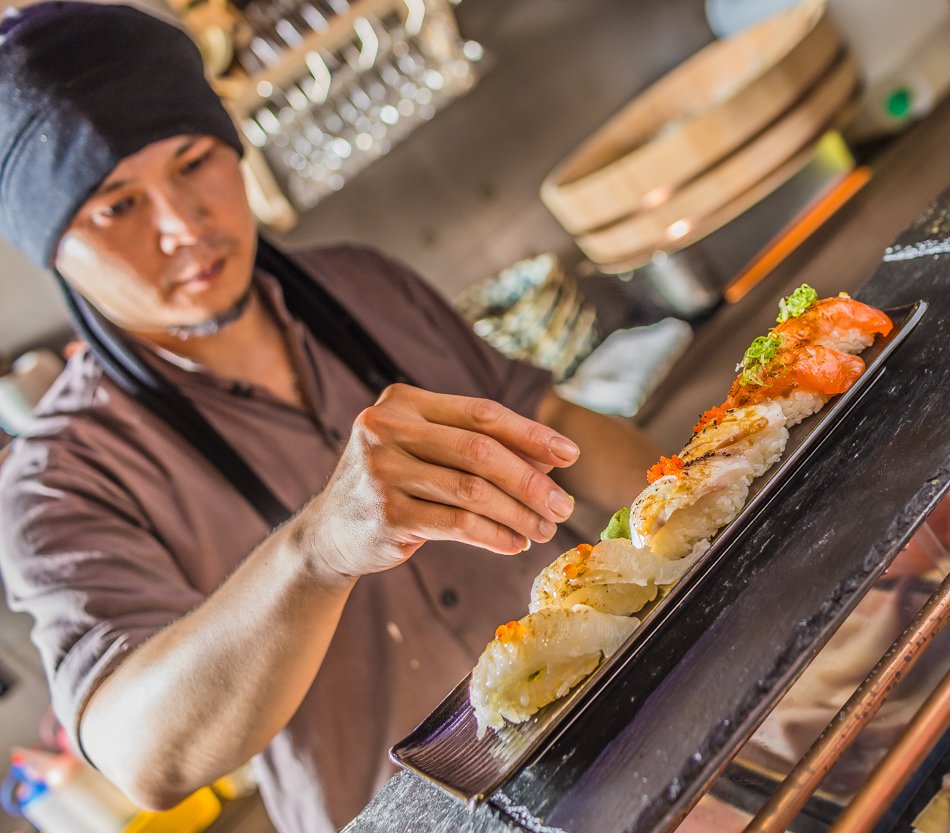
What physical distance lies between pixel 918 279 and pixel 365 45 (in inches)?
103

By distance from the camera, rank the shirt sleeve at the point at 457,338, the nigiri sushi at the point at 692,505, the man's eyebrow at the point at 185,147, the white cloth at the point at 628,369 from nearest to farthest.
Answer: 1. the nigiri sushi at the point at 692,505
2. the man's eyebrow at the point at 185,147
3. the shirt sleeve at the point at 457,338
4. the white cloth at the point at 628,369

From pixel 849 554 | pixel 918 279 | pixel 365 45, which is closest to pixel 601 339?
pixel 365 45

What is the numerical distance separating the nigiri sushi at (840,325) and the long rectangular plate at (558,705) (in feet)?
0.10

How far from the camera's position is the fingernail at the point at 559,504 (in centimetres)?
97

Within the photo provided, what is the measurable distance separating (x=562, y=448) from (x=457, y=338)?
143 centimetres

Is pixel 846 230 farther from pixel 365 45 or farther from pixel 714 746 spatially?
pixel 365 45

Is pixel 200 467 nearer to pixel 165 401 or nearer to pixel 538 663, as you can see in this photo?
pixel 165 401

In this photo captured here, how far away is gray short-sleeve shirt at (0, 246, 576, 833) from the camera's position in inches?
60.7

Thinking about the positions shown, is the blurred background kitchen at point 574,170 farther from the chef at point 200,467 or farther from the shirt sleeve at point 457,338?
the chef at point 200,467

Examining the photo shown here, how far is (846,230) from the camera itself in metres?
2.04

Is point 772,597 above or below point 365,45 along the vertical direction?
below

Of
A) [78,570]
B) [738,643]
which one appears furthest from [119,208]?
[738,643]

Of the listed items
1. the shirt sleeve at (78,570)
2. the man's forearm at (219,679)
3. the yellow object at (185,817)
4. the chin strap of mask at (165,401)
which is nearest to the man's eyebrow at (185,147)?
the chin strap of mask at (165,401)

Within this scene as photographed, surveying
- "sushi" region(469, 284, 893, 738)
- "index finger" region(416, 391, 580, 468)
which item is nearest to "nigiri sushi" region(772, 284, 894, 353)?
"sushi" region(469, 284, 893, 738)
